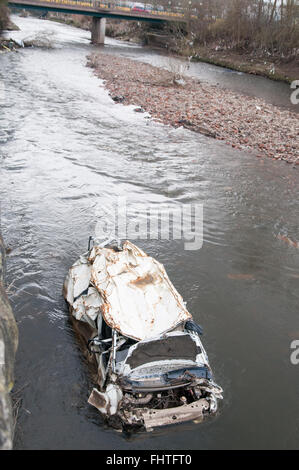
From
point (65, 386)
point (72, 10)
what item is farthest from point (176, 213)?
point (72, 10)

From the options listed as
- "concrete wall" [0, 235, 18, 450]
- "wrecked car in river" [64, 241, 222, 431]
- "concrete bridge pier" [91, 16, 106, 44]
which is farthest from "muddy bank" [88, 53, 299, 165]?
"concrete bridge pier" [91, 16, 106, 44]

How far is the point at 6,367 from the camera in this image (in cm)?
482

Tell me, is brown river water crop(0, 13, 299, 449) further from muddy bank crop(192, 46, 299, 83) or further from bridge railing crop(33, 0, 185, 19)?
bridge railing crop(33, 0, 185, 19)

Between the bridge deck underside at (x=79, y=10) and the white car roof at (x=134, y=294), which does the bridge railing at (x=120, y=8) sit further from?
the white car roof at (x=134, y=294)

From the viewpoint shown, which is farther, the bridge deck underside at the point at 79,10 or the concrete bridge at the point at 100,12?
the concrete bridge at the point at 100,12

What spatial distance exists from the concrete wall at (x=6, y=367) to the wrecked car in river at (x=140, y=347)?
1.00 m

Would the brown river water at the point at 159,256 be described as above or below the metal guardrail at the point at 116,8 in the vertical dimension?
below

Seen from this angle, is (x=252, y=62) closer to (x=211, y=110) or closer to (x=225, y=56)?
(x=225, y=56)

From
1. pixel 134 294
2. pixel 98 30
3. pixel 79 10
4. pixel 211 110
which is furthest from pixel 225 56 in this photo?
pixel 134 294

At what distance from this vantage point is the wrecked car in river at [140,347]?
4.64 metres

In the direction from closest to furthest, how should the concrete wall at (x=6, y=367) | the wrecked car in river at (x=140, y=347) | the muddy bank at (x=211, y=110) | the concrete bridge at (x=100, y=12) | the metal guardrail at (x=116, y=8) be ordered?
the concrete wall at (x=6, y=367) → the wrecked car in river at (x=140, y=347) → the muddy bank at (x=211, y=110) → the concrete bridge at (x=100, y=12) → the metal guardrail at (x=116, y=8)

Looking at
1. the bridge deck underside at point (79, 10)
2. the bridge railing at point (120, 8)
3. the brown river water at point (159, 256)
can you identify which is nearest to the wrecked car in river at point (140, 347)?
the brown river water at point (159, 256)

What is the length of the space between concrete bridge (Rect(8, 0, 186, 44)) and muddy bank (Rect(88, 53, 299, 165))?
1872cm

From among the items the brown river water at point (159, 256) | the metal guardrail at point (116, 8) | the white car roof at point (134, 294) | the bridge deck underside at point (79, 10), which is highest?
the metal guardrail at point (116, 8)
